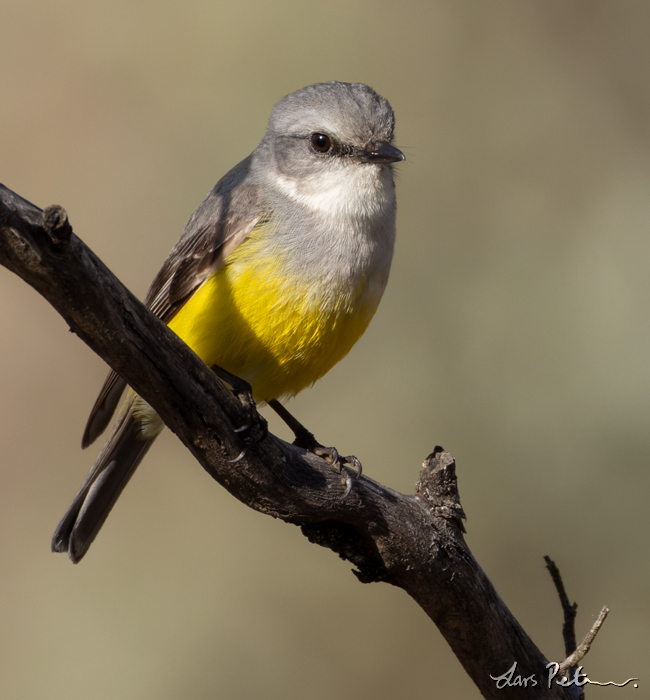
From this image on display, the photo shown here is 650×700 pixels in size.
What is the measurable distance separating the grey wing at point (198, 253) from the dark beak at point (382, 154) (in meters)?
0.54

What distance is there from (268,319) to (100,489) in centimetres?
141

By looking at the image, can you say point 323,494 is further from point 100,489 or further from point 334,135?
point 334,135

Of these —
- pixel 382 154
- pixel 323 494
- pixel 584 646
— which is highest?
pixel 382 154

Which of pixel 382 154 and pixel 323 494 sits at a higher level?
pixel 382 154

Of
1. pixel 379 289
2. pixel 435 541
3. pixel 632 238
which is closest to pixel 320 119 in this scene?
pixel 379 289

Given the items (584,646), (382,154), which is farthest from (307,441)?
(584,646)

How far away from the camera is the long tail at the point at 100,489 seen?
3.78 meters

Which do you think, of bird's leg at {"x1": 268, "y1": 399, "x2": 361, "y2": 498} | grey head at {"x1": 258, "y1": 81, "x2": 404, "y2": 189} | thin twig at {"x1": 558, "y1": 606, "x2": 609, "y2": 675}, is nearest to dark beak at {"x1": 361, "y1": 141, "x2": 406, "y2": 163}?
grey head at {"x1": 258, "y1": 81, "x2": 404, "y2": 189}

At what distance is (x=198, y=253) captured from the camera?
3.57 meters

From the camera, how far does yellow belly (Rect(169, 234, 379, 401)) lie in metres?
3.20

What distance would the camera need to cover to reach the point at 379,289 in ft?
11.4

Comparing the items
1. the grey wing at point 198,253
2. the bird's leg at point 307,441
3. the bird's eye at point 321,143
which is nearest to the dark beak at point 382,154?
the bird's eye at point 321,143

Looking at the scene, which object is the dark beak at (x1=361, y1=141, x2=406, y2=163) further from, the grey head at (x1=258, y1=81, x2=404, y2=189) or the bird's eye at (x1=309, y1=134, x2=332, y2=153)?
the bird's eye at (x1=309, y1=134, x2=332, y2=153)

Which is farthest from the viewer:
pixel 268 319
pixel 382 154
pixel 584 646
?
pixel 382 154
